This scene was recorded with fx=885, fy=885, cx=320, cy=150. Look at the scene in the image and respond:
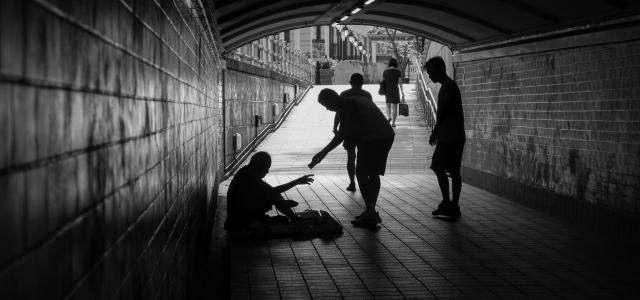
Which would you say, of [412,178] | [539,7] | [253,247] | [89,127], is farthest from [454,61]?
[89,127]

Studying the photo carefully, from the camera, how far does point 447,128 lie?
380 inches

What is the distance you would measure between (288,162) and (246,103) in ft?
5.64

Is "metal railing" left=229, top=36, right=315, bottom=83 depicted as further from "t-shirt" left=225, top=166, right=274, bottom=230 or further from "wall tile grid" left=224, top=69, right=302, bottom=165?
"t-shirt" left=225, top=166, right=274, bottom=230

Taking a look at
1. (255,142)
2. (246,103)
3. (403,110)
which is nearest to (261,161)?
(246,103)

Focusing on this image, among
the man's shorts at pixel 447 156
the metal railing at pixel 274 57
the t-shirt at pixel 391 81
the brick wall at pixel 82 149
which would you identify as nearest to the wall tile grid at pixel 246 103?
the metal railing at pixel 274 57

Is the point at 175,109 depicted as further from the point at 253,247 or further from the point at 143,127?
the point at 253,247

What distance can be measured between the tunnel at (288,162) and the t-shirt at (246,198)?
0.25 m

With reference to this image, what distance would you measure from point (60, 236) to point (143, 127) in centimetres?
147

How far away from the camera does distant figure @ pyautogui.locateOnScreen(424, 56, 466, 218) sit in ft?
31.3

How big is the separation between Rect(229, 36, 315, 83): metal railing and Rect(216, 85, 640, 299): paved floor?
7792mm

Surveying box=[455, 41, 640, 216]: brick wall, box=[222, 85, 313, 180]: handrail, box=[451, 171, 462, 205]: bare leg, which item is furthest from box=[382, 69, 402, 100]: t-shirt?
box=[451, 171, 462, 205]: bare leg

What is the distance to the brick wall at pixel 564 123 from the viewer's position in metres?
8.34

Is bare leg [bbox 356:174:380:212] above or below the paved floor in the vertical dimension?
above

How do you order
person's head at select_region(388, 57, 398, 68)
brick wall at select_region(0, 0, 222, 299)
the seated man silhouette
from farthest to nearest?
person's head at select_region(388, 57, 398, 68)
the seated man silhouette
brick wall at select_region(0, 0, 222, 299)
